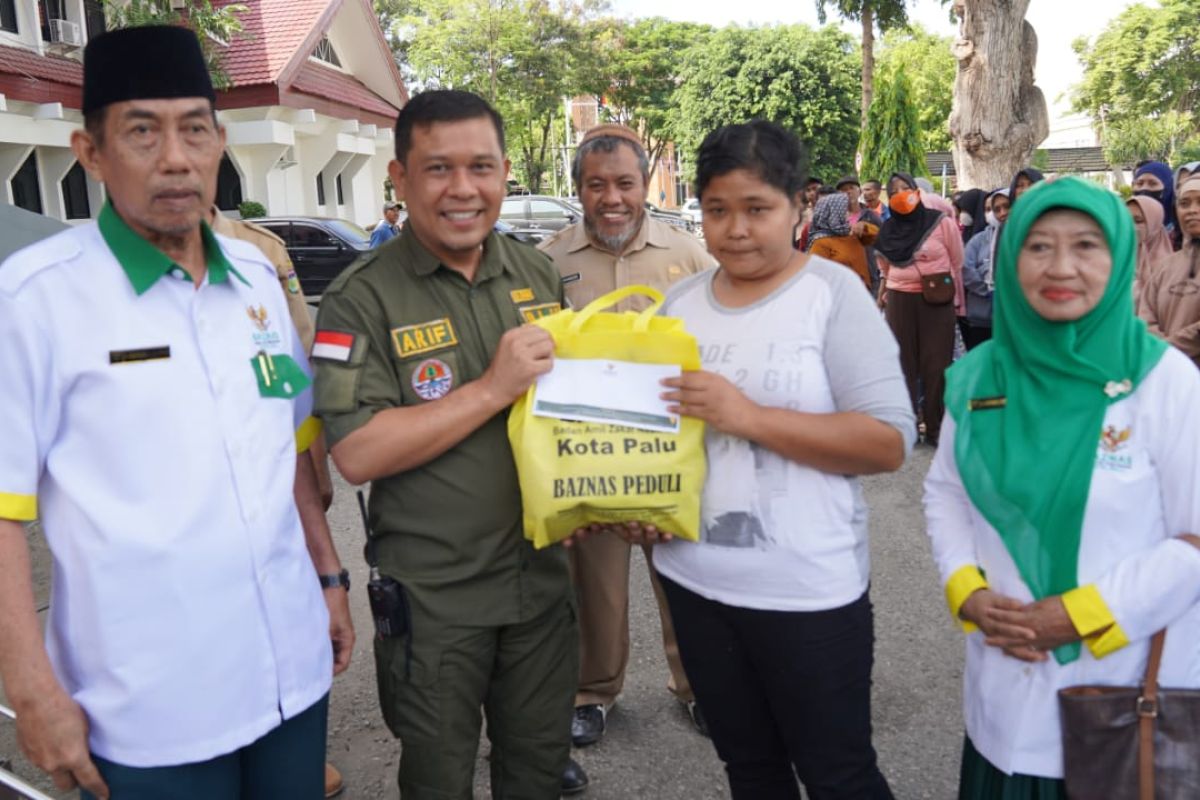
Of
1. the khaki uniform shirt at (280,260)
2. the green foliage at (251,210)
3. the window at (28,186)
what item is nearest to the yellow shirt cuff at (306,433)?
the khaki uniform shirt at (280,260)

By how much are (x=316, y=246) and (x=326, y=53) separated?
10.7 m

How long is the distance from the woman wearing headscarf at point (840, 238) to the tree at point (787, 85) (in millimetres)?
26262

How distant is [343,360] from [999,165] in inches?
439

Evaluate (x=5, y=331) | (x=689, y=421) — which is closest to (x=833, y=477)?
(x=689, y=421)

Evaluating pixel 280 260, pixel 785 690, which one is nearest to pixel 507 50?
pixel 280 260

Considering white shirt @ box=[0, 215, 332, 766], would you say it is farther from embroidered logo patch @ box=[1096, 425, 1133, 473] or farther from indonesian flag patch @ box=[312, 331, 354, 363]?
embroidered logo patch @ box=[1096, 425, 1133, 473]

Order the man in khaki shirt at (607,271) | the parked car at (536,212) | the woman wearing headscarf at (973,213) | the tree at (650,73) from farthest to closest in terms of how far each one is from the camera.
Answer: the tree at (650,73), the parked car at (536,212), the woman wearing headscarf at (973,213), the man in khaki shirt at (607,271)

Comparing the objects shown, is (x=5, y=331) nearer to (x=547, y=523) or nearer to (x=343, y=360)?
(x=343, y=360)

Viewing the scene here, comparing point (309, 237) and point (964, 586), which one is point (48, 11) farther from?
point (964, 586)

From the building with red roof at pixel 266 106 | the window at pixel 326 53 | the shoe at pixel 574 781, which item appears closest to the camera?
the shoe at pixel 574 781

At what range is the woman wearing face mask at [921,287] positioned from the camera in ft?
22.0

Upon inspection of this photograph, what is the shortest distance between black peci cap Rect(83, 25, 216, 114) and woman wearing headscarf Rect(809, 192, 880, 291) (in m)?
7.08

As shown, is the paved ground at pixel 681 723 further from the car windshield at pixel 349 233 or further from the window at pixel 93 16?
the window at pixel 93 16

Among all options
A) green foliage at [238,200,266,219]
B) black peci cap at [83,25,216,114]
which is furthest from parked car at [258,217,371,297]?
black peci cap at [83,25,216,114]
